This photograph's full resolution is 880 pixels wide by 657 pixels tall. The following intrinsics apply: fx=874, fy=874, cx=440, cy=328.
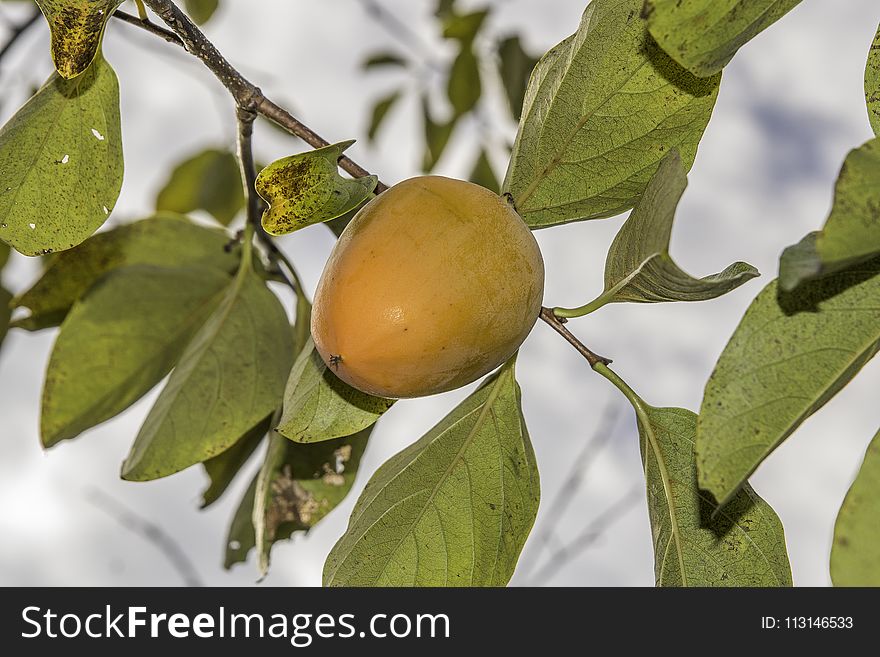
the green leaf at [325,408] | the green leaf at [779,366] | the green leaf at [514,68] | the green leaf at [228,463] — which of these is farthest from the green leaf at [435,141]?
the green leaf at [779,366]

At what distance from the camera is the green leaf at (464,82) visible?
124 inches

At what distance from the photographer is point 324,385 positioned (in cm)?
122

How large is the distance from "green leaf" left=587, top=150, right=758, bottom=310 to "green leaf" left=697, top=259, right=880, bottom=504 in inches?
2.5

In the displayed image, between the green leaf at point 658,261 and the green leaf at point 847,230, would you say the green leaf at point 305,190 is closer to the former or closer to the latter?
the green leaf at point 658,261

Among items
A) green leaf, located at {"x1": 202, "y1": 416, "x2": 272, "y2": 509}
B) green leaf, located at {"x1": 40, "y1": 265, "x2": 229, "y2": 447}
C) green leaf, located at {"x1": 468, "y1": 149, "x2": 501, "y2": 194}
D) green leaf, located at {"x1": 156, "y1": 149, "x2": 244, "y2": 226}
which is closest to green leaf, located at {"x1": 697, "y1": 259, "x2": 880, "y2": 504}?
green leaf, located at {"x1": 202, "y1": 416, "x2": 272, "y2": 509}

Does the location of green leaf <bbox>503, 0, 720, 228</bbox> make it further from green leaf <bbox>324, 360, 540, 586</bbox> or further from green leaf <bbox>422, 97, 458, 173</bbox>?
green leaf <bbox>422, 97, 458, 173</bbox>

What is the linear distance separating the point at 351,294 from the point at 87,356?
0.91 metres

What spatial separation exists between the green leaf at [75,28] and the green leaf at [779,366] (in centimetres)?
79

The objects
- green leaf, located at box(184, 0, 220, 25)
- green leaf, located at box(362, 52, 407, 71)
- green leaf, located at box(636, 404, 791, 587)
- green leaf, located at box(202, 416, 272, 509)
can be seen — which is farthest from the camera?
green leaf, located at box(362, 52, 407, 71)

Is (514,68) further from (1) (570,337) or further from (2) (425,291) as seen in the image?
(2) (425,291)

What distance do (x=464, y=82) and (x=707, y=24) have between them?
2345 mm

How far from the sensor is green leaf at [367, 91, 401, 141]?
13.4ft

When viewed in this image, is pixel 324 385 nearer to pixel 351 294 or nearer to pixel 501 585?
pixel 351 294

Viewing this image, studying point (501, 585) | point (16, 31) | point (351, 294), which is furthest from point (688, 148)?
point (16, 31)
